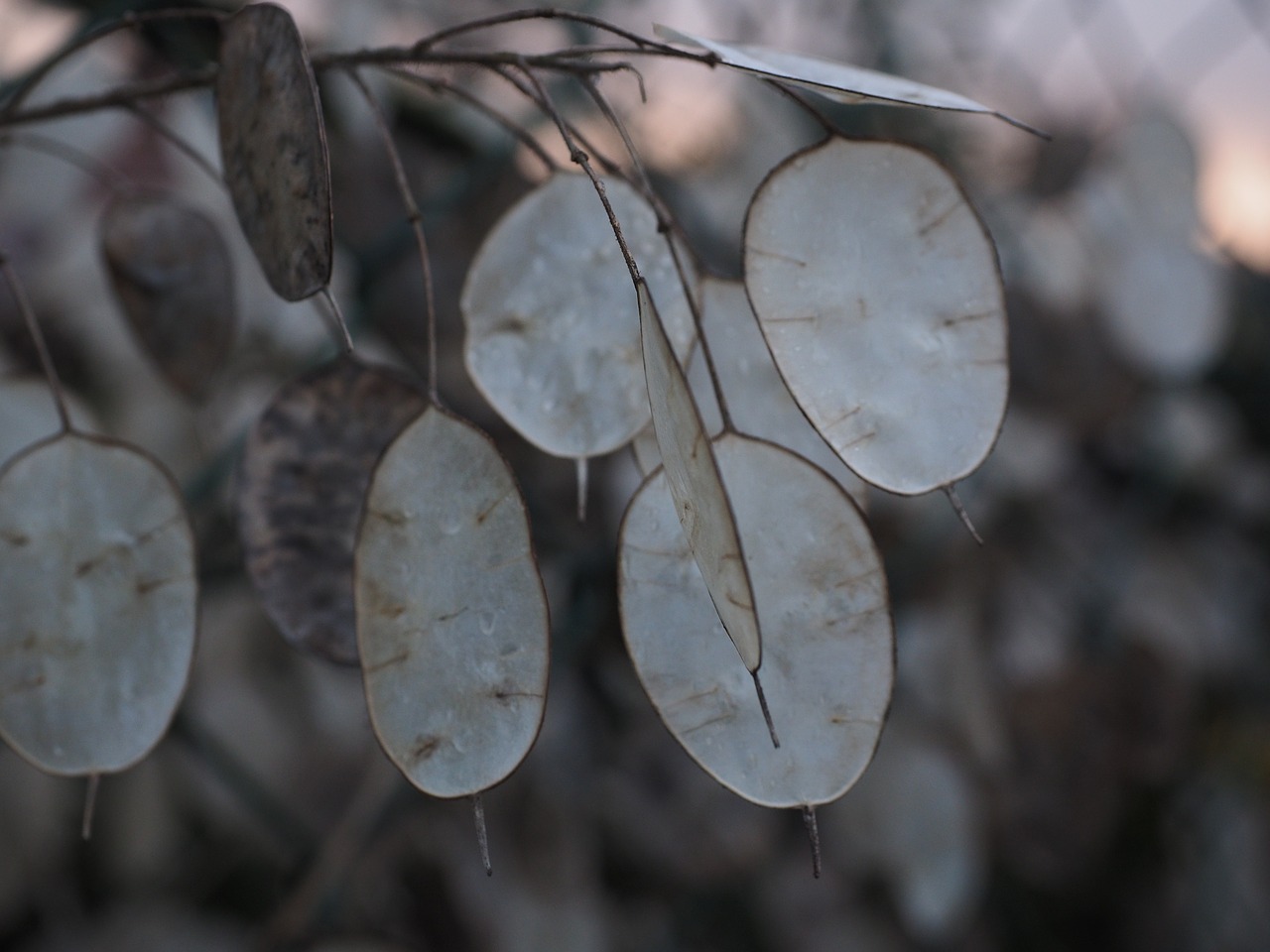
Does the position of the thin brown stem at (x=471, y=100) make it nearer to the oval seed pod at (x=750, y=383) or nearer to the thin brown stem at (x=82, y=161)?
the oval seed pod at (x=750, y=383)

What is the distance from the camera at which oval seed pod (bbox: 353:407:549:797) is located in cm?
20

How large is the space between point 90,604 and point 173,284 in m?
0.16

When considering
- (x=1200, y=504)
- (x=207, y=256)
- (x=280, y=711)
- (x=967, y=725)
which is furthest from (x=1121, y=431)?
(x=207, y=256)

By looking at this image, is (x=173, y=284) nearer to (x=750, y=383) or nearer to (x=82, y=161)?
(x=82, y=161)

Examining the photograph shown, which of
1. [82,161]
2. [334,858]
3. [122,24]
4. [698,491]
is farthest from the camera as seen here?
[334,858]

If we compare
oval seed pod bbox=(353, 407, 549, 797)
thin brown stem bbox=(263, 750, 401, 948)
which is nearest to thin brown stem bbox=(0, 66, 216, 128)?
oval seed pod bbox=(353, 407, 549, 797)

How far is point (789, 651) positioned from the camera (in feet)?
0.70

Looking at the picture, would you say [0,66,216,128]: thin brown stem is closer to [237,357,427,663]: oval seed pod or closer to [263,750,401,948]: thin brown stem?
[237,357,427,663]: oval seed pod

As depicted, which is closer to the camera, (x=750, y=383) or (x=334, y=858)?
(x=750, y=383)

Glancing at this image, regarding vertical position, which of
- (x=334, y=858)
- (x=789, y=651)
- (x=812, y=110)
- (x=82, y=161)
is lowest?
(x=334, y=858)

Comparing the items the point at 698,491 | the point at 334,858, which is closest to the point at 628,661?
the point at 334,858

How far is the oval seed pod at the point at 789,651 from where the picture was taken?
0.69 feet

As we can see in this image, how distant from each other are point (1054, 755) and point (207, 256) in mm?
845

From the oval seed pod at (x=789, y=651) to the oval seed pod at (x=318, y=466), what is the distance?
98 millimetres
